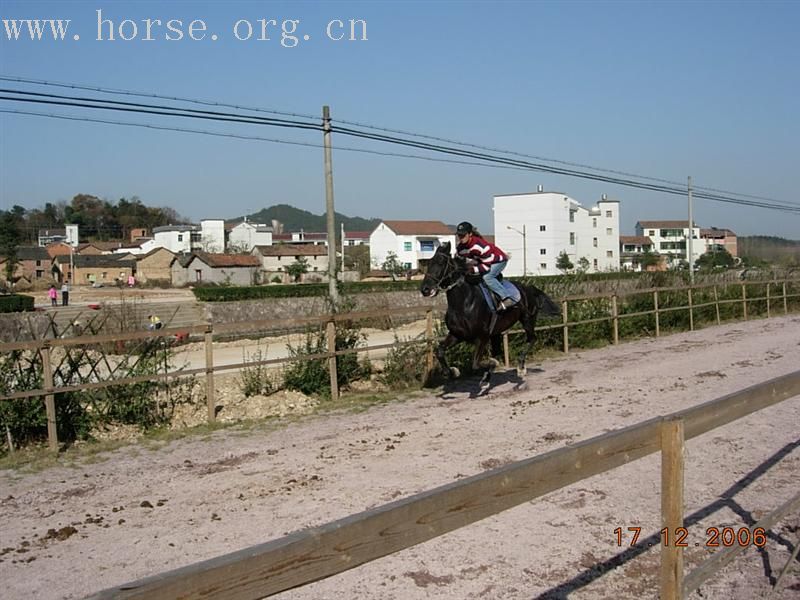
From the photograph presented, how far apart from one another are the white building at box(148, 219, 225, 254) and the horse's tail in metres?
114

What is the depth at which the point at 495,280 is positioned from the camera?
39.1ft

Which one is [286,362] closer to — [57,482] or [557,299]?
[57,482]

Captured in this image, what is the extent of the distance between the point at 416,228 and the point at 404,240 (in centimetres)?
362

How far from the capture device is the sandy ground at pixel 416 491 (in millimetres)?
4906

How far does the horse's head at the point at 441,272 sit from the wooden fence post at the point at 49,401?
4.82 meters

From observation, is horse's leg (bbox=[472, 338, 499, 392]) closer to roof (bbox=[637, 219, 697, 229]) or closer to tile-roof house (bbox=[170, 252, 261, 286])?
tile-roof house (bbox=[170, 252, 261, 286])

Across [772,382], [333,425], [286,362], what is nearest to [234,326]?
[286,362]

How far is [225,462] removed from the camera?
8219 millimetres

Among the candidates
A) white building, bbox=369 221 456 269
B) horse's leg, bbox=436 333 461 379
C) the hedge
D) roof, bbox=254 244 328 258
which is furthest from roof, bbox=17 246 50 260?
horse's leg, bbox=436 333 461 379

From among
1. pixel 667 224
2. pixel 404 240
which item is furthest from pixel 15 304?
pixel 667 224

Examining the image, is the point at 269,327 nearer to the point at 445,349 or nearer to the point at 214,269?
the point at 445,349

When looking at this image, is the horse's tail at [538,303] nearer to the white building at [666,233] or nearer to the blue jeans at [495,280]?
the blue jeans at [495,280]

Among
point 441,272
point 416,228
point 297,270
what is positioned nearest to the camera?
point 441,272

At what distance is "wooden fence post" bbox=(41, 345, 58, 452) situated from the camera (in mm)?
8992
